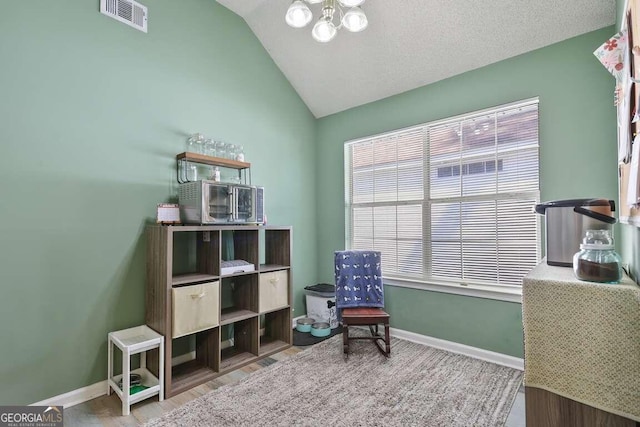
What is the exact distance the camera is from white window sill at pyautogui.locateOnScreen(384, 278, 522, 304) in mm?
2615

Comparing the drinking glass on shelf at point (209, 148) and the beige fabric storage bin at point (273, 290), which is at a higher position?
the drinking glass on shelf at point (209, 148)

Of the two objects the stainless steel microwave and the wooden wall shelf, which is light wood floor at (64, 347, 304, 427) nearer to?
the stainless steel microwave

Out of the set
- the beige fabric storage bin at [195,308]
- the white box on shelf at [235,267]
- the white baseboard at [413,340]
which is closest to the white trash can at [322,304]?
the white baseboard at [413,340]

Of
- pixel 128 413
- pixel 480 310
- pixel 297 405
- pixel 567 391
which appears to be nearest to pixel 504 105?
pixel 480 310

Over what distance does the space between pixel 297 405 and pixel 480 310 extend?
1855mm

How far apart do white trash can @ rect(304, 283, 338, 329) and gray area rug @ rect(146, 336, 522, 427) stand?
2.30 feet

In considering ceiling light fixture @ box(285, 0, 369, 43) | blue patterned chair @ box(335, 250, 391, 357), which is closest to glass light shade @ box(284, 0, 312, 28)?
ceiling light fixture @ box(285, 0, 369, 43)

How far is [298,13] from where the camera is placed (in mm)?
2047

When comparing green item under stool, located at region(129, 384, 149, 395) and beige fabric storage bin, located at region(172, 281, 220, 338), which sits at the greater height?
beige fabric storage bin, located at region(172, 281, 220, 338)

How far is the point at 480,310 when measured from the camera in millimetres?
2764

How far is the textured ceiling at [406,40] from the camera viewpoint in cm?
235

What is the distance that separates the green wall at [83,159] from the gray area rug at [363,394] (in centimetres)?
93

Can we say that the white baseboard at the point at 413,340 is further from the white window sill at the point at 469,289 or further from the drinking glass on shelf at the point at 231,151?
the drinking glass on shelf at the point at 231,151

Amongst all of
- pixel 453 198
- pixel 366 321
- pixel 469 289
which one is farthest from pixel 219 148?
pixel 469 289
